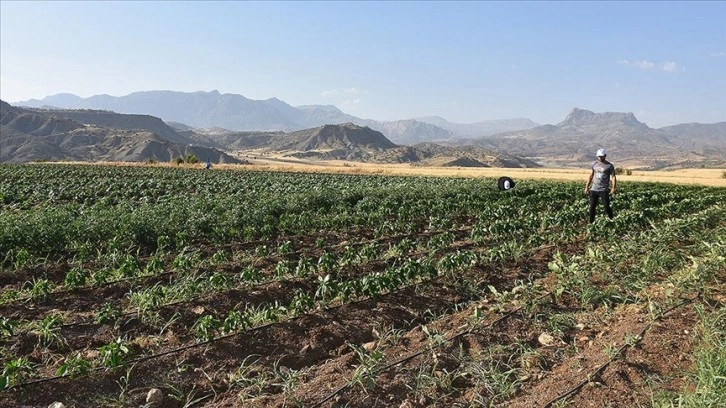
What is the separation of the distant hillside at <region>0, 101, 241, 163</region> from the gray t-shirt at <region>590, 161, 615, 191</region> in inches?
3760

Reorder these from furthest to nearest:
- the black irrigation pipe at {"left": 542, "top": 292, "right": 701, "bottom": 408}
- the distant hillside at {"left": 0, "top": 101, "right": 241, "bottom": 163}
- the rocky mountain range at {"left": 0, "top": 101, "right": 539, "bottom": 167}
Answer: the rocky mountain range at {"left": 0, "top": 101, "right": 539, "bottom": 167}, the distant hillside at {"left": 0, "top": 101, "right": 241, "bottom": 163}, the black irrigation pipe at {"left": 542, "top": 292, "right": 701, "bottom": 408}

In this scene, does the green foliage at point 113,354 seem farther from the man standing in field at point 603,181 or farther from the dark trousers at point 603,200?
the dark trousers at point 603,200

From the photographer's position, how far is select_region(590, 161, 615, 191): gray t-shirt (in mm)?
13273

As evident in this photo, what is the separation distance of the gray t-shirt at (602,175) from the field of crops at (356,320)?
3.63ft

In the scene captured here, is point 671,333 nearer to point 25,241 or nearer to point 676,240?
point 676,240

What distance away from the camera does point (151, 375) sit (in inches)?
206

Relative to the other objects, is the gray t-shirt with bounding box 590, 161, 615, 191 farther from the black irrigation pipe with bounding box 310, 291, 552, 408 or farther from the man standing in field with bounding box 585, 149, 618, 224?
the black irrigation pipe with bounding box 310, 291, 552, 408

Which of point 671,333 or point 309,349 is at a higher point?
point 671,333

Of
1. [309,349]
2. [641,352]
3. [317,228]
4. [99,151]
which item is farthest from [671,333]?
[99,151]

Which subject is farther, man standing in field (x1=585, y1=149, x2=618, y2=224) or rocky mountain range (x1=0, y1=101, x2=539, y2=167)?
rocky mountain range (x1=0, y1=101, x2=539, y2=167)

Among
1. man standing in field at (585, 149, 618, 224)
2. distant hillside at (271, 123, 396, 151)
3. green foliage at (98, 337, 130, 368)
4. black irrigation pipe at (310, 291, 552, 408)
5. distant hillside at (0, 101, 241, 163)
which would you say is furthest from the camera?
distant hillside at (271, 123, 396, 151)

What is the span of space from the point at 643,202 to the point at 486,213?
7.68m

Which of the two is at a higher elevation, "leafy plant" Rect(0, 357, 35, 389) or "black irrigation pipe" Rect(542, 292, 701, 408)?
"black irrigation pipe" Rect(542, 292, 701, 408)

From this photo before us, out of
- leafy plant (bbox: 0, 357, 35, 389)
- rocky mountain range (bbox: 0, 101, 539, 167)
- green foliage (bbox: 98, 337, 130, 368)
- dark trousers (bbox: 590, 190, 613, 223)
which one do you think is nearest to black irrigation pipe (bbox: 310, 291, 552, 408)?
green foliage (bbox: 98, 337, 130, 368)
